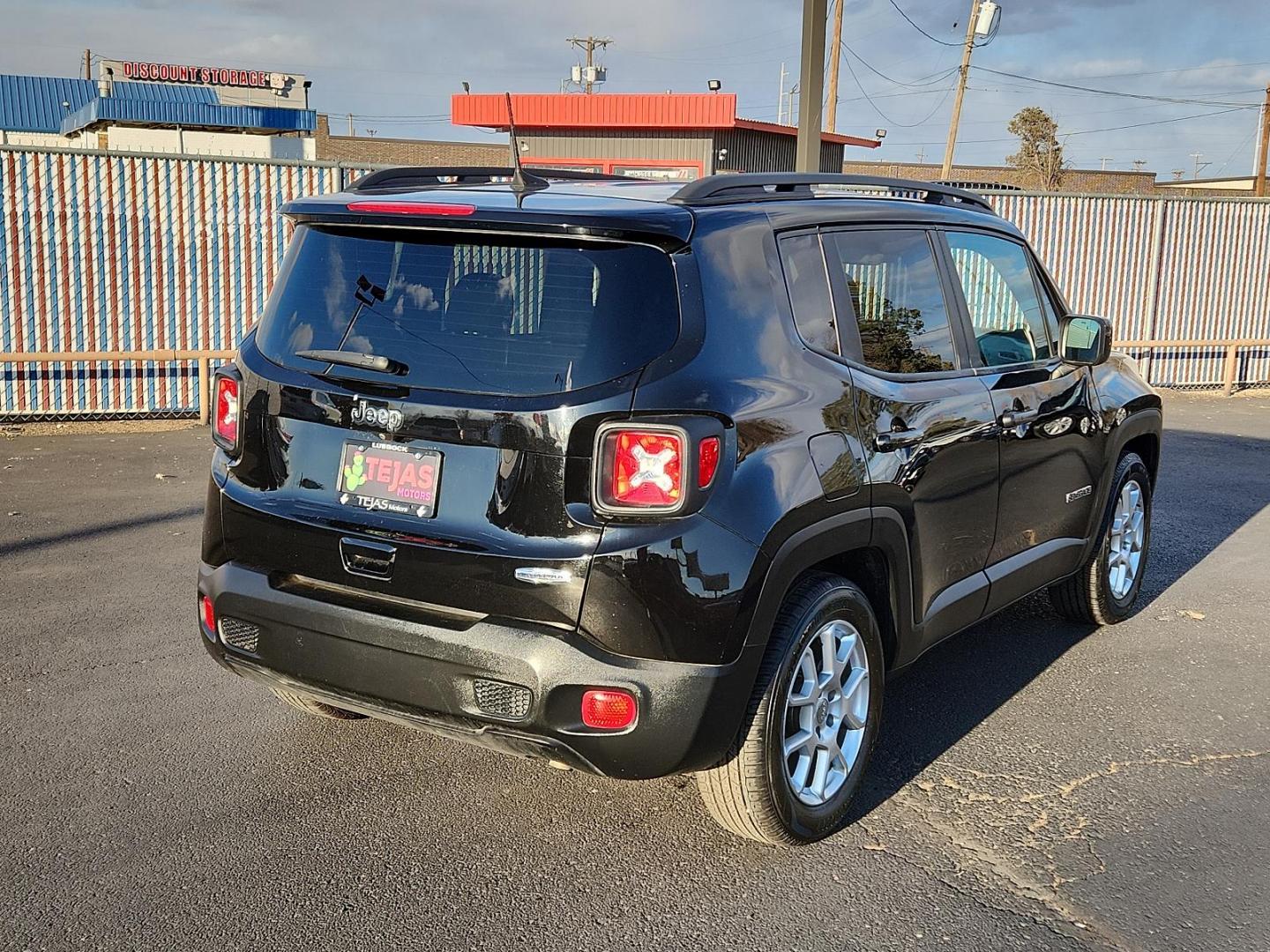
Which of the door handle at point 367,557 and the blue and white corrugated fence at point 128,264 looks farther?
the blue and white corrugated fence at point 128,264

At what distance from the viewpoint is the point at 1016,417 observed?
4.57 metres

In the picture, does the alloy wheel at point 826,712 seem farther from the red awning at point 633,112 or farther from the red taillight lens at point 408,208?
the red awning at point 633,112

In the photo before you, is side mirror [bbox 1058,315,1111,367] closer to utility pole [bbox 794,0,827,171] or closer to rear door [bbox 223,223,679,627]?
rear door [bbox 223,223,679,627]

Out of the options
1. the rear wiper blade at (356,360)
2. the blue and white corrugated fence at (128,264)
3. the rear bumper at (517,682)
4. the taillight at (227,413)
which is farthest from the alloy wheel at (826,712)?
the blue and white corrugated fence at (128,264)

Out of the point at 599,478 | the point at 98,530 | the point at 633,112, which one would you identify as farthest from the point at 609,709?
the point at 633,112

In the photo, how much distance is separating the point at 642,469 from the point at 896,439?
1.11 metres

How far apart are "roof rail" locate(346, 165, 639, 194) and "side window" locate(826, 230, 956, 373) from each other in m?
0.78

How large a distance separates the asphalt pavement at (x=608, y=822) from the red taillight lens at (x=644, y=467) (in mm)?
1112

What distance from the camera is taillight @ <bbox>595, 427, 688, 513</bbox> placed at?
3043 millimetres

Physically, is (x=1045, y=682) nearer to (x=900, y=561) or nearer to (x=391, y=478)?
(x=900, y=561)

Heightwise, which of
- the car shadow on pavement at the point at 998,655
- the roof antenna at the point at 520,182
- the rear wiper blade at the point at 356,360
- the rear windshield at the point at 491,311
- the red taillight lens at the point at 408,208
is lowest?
the car shadow on pavement at the point at 998,655

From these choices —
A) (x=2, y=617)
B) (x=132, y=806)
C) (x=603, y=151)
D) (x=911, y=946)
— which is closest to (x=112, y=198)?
(x=2, y=617)

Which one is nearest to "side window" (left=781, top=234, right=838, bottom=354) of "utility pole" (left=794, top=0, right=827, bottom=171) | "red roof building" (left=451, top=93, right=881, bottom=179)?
"utility pole" (left=794, top=0, right=827, bottom=171)

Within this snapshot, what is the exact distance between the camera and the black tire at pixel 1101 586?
18.5 feet
